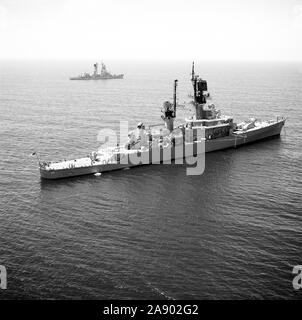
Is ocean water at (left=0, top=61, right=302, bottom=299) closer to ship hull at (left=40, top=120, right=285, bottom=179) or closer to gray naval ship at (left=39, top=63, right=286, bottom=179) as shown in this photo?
ship hull at (left=40, top=120, right=285, bottom=179)

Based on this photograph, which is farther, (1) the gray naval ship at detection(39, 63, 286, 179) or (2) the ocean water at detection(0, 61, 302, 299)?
(1) the gray naval ship at detection(39, 63, 286, 179)

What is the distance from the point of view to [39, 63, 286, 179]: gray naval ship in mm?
69312

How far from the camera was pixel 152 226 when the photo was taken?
49625 millimetres

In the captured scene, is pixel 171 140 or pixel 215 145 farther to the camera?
pixel 215 145

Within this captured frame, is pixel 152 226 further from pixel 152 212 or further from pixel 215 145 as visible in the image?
pixel 215 145

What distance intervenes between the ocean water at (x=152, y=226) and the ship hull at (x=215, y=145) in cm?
168

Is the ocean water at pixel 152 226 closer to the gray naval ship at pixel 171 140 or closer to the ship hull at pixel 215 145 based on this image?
the ship hull at pixel 215 145

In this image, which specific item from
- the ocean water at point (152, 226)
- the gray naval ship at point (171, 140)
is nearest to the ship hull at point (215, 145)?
the gray naval ship at point (171, 140)

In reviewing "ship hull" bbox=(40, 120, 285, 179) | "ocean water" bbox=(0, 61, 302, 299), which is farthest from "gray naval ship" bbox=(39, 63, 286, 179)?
"ocean water" bbox=(0, 61, 302, 299)

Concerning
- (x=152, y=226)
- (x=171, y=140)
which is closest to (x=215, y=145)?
(x=171, y=140)

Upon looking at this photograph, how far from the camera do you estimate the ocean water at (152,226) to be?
3822cm

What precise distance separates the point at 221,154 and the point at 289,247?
39.8 metres

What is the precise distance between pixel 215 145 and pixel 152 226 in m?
38.8
